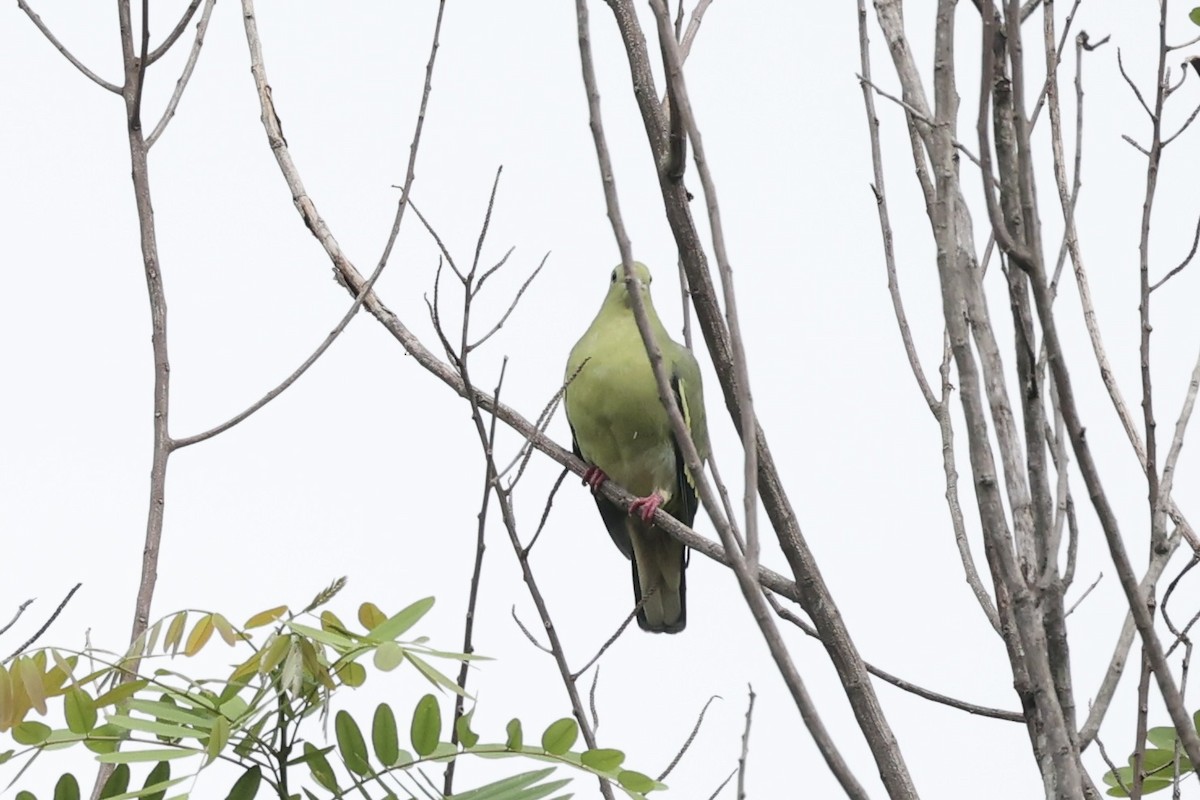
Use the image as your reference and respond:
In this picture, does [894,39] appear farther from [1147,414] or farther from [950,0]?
[1147,414]

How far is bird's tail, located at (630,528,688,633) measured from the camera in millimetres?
4992

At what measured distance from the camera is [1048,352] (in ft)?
4.77

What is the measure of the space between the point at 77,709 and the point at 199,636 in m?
0.16

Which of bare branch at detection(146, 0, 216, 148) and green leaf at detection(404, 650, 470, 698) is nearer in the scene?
green leaf at detection(404, 650, 470, 698)

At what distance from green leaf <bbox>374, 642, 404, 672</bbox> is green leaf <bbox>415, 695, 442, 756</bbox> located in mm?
162

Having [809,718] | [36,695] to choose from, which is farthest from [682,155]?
[36,695]

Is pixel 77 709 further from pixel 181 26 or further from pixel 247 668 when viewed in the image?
pixel 181 26

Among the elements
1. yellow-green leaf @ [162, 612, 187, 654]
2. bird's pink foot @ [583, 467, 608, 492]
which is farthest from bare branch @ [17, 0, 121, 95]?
bird's pink foot @ [583, 467, 608, 492]

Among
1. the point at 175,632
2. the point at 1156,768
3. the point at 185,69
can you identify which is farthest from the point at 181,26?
the point at 1156,768

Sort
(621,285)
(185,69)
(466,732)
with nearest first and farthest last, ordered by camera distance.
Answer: (466,732), (185,69), (621,285)

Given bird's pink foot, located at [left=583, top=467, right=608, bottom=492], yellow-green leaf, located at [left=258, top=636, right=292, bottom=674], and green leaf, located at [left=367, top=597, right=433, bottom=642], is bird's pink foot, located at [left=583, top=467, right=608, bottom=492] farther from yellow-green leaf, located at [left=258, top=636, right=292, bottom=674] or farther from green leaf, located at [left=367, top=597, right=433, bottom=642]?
yellow-green leaf, located at [left=258, top=636, right=292, bottom=674]

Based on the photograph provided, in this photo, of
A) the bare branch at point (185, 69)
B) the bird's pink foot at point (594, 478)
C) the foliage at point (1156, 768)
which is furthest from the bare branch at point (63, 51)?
the bird's pink foot at point (594, 478)

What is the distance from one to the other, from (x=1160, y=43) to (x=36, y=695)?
198 cm

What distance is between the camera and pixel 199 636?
62.9 inches
